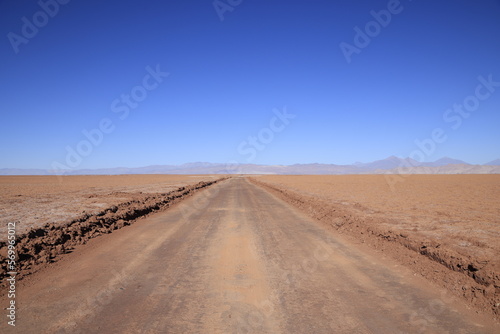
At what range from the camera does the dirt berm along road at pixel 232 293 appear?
11.2 feet

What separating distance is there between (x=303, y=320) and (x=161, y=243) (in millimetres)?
4928

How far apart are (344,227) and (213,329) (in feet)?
24.6

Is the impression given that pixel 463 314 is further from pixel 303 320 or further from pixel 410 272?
pixel 303 320

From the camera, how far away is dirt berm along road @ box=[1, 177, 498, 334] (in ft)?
11.2

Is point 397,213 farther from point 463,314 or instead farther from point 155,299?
point 155,299

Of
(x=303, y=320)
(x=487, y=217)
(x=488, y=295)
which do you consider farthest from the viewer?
(x=487, y=217)

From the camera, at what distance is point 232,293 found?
4277mm

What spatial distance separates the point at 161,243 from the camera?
7.40 meters

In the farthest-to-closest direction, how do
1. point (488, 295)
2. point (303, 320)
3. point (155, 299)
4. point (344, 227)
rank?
point (344, 227)
point (488, 295)
point (155, 299)
point (303, 320)

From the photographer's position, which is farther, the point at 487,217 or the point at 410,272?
the point at 487,217

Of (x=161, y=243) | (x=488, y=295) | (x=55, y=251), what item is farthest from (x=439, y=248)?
(x=55, y=251)

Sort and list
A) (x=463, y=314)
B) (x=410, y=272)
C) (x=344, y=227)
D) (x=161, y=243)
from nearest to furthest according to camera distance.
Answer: (x=463, y=314)
(x=410, y=272)
(x=161, y=243)
(x=344, y=227)

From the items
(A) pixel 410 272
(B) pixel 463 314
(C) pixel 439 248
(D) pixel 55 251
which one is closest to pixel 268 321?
(B) pixel 463 314

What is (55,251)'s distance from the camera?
6.73m
